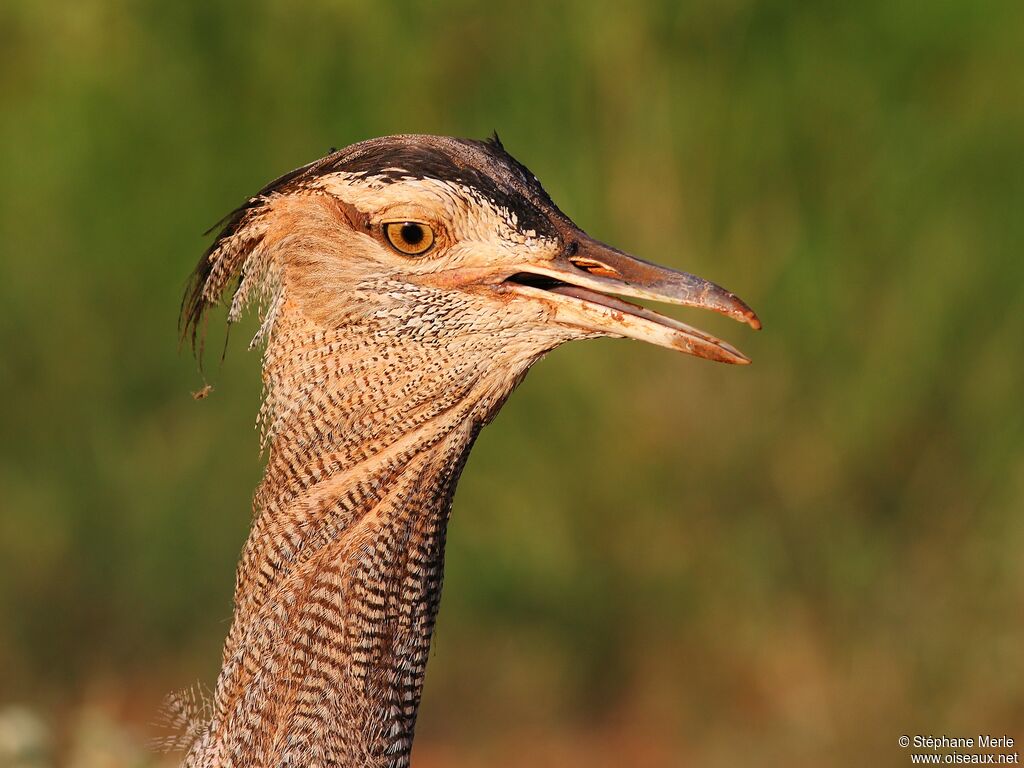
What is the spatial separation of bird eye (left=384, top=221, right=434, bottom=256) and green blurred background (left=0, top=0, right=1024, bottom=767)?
2753 mm

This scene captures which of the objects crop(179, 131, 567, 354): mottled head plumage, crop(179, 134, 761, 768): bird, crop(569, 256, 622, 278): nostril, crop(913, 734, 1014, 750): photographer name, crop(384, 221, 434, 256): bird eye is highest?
crop(179, 131, 567, 354): mottled head plumage

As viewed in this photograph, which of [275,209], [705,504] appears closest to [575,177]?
[705,504]

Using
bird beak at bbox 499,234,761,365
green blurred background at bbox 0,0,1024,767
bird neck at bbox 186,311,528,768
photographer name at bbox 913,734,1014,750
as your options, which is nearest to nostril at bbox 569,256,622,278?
bird beak at bbox 499,234,761,365

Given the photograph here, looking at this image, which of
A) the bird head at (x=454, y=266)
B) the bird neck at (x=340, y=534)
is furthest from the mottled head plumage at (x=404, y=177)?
the bird neck at (x=340, y=534)

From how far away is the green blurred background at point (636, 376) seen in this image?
18.2 ft

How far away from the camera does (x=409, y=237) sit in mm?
2736

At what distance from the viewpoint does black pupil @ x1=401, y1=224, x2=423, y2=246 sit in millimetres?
2727

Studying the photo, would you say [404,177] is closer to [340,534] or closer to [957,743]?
[340,534]

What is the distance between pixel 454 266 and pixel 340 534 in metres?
0.56

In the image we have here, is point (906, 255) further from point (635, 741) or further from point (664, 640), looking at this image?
point (635, 741)

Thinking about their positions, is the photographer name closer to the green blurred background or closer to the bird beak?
the green blurred background

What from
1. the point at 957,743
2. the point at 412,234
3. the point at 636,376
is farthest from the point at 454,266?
the point at 957,743

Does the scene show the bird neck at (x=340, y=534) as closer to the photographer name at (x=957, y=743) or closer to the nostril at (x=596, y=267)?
the nostril at (x=596, y=267)

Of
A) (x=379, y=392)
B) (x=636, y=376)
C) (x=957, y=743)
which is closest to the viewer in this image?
(x=379, y=392)
